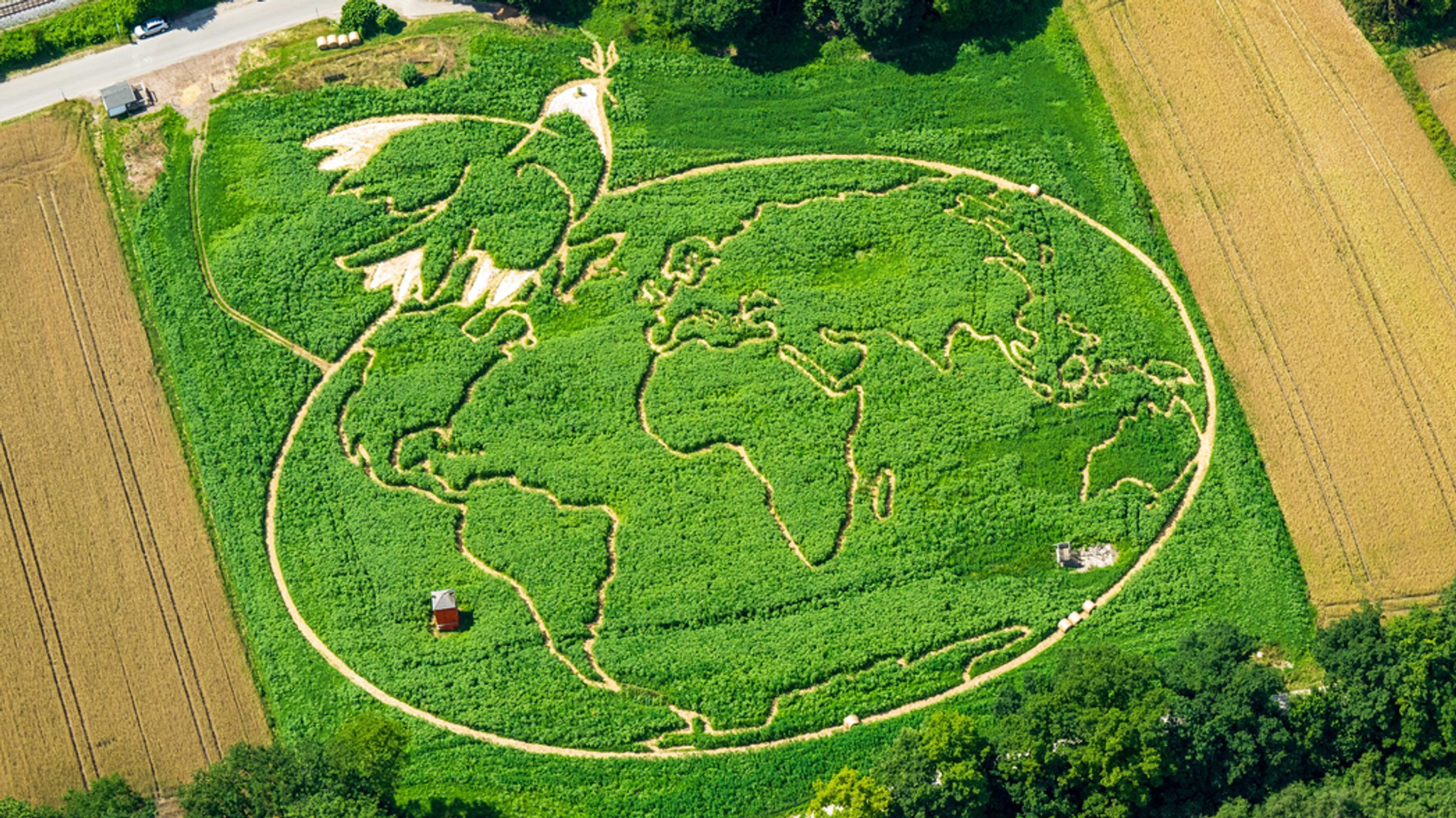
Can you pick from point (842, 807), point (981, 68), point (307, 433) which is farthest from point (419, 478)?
point (981, 68)

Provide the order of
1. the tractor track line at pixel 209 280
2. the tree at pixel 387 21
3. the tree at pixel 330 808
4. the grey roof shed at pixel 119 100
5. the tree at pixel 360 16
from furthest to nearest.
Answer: the tree at pixel 387 21, the tree at pixel 360 16, the grey roof shed at pixel 119 100, the tractor track line at pixel 209 280, the tree at pixel 330 808

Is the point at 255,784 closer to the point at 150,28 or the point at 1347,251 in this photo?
the point at 150,28

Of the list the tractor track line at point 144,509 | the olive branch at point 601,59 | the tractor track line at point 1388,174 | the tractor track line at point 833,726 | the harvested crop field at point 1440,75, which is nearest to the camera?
the tractor track line at point 833,726

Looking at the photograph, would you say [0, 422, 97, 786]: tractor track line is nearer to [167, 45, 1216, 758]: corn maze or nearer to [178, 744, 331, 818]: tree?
[178, 744, 331, 818]: tree

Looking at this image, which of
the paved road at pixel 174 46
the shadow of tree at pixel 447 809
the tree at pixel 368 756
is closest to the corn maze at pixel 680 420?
the shadow of tree at pixel 447 809

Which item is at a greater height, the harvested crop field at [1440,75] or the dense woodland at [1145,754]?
the harvested crop field at [1440,75]

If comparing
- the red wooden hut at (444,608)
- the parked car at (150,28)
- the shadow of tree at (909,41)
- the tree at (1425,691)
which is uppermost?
the parked car at (150,28)

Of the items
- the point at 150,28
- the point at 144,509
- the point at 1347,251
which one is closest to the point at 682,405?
the point at 144,509

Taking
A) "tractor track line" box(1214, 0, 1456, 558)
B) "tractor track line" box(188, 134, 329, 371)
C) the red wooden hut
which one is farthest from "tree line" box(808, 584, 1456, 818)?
"tractor track line" box(188, 134, 329, 371)

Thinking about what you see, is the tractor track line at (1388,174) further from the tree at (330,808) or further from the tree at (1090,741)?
the tree at (330,808)
